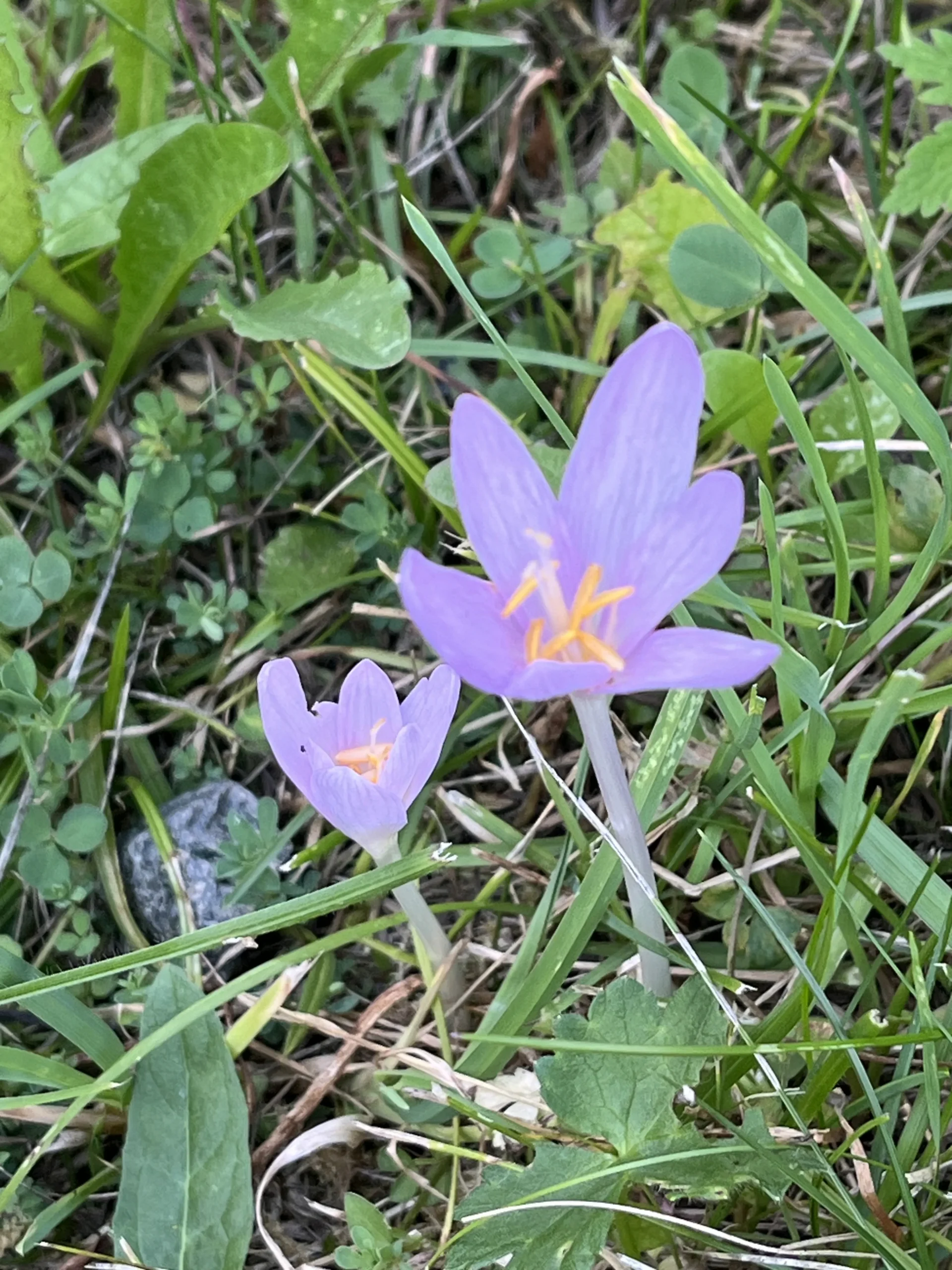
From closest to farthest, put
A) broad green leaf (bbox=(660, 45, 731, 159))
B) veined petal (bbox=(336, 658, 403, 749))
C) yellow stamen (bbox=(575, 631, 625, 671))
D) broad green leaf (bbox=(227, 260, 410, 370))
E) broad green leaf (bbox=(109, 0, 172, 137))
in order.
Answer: yellow stamen (bbox=(575, 631, 625, 671))
veined petal (bbox=(336, 658, 403, 749))
broad green leaf (bbox=(227, 260, 410, 370))
broad green leaf (bbox=(109, 0, 172, 137))
broad green leaf (bbox=(660, 45, 731, 159))

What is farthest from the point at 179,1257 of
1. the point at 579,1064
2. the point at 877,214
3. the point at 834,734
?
the point at 877,214

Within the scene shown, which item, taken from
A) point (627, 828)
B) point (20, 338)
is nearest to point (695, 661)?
point (627, 828)

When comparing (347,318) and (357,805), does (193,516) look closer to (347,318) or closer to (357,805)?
(347,318)

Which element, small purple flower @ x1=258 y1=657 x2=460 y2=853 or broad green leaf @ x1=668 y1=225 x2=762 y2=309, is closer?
small purple flower @ x1=258 y1=657 x2=460 y2=853

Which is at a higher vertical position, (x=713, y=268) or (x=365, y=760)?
(x=713, y=268)

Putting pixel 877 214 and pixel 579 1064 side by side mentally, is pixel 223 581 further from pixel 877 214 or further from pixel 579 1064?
pixel 877 214

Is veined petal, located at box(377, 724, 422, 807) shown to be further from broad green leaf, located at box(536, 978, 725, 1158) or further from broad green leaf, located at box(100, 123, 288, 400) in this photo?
broad green leaf, located at box(100, 123, 288, 400)

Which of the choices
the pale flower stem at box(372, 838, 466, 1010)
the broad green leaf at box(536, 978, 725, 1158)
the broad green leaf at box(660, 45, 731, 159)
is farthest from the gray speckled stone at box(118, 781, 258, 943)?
the broad green leaf at box(660, 45, 731, 159)
